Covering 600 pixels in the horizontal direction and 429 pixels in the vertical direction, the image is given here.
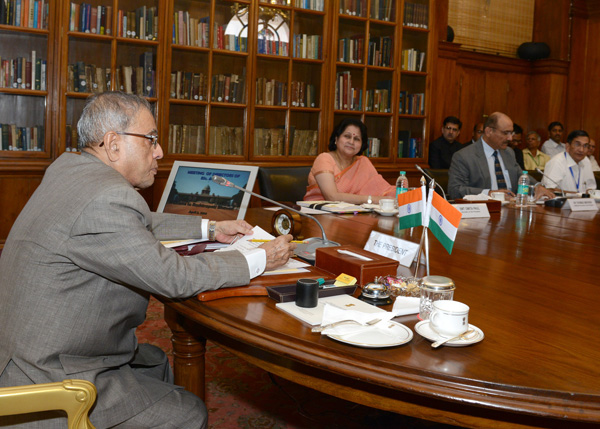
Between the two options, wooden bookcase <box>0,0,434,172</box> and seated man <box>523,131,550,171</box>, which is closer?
wooden bookcase <box>0,0,434,172</box>

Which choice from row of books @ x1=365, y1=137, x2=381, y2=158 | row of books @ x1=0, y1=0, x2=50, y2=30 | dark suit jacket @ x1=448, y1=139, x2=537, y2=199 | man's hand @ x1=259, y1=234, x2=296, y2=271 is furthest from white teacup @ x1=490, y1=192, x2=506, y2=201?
row of books @ x1=0, y1=0, x2=50, y2=30

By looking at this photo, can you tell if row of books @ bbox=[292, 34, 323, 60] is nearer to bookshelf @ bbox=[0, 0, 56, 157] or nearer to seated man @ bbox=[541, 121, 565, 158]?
bookshelf @ bbox=[0, 0, 56, 157]

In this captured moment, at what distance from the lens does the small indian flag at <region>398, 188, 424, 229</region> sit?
1.58m

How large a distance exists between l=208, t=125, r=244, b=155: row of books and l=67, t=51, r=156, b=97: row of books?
60 centimetres

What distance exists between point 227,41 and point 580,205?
9.95 ft

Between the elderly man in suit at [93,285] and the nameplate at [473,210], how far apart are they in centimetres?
188

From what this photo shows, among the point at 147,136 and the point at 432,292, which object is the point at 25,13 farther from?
the point at 432,292

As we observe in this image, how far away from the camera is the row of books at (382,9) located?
5.45 m

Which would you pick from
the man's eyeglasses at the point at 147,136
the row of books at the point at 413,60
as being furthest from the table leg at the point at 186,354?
the row of books at the point at 413,60

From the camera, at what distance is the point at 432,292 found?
1257 mm

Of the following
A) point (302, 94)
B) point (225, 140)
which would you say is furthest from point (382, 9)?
point (225, 140)

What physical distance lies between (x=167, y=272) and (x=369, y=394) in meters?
0.50

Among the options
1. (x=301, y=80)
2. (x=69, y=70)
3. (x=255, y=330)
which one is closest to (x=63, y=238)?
(x=255, y=330)

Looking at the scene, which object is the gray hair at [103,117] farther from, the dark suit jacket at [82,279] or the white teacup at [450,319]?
the white teacup at [450,319]
